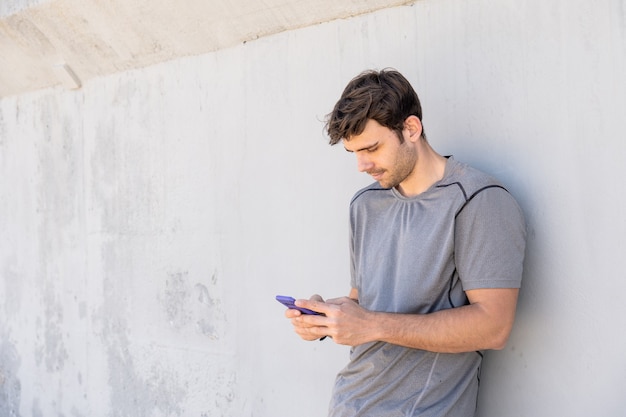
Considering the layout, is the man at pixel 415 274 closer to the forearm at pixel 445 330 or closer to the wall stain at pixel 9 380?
the forearm at pixel 445 330

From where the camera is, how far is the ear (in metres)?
2.48

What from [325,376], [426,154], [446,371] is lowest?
[325,376]

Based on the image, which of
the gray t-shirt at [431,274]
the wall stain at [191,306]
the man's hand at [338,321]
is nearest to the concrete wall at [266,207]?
the wall stain at [191,306]

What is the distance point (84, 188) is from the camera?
4.82m

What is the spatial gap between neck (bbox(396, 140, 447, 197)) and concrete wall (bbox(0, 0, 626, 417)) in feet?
1.18

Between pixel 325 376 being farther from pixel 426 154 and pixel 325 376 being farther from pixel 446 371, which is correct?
pixel 426 154

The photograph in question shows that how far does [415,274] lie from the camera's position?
93.9 inches

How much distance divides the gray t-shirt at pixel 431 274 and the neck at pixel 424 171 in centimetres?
3

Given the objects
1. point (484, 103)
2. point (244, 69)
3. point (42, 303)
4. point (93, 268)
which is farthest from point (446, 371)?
point (42, 303)

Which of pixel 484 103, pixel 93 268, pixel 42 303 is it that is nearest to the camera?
pixel 484 103

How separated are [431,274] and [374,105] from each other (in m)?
0.61

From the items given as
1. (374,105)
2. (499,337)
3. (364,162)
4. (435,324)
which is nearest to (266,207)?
(364,162)

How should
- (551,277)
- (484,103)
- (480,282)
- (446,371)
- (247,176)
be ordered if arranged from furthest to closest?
1. (247,176)
2. (484,103)
3. (551,277)
4. (446,371)
5. (480,282)

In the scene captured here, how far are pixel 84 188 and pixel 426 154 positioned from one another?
303cm
